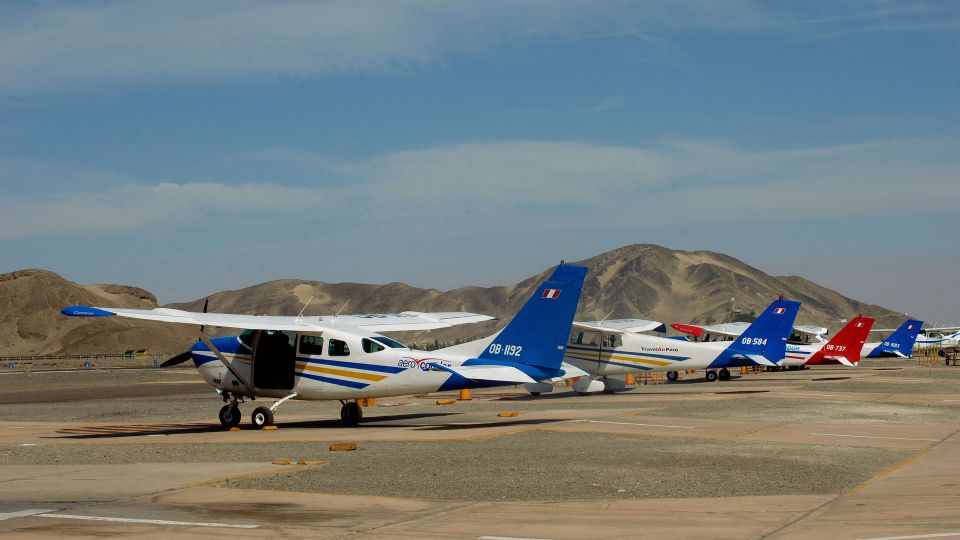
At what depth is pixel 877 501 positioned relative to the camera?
1171 cm

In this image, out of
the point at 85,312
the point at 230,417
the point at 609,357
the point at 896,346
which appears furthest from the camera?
the point at 896,346

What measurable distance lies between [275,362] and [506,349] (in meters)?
5.07

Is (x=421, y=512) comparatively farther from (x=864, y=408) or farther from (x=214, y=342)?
(x=864, y=408)

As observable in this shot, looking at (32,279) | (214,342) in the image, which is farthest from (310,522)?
(32,279)

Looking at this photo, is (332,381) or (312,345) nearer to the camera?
(332,381)

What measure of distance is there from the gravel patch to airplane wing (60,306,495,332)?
185 inches

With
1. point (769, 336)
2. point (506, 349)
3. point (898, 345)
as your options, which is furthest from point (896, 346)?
point (506, 349)

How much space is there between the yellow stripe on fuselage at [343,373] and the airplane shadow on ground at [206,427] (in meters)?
1.10

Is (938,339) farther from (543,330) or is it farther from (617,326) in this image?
(543,330)

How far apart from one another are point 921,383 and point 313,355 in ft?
90.3

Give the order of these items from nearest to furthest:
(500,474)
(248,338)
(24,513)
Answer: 1. (24,513)
2. (500,474)
3. (248,338)

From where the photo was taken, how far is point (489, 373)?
21.4 metres

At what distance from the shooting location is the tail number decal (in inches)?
870

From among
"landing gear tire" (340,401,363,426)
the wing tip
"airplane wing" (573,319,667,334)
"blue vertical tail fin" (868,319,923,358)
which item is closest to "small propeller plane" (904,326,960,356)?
"blue vertical tail fin" (868,319,923,358)
